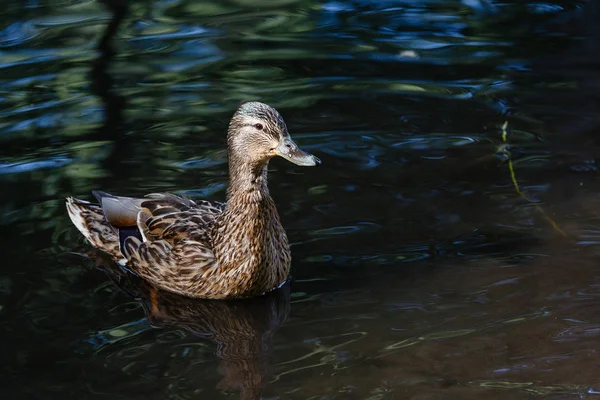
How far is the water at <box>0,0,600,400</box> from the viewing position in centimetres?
651

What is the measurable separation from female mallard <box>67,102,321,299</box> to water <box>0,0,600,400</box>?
160 mm

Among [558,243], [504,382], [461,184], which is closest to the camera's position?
[504,382]

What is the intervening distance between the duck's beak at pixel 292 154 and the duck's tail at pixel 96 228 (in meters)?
1.65

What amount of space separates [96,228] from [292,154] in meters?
1.86

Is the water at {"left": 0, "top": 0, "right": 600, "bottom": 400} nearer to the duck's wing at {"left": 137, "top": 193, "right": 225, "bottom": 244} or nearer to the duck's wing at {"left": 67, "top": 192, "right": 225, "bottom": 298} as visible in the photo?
the duck's wing at {"left": 67, "top": 192, "right": 225, "bottom": 298}

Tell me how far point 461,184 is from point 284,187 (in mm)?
1454

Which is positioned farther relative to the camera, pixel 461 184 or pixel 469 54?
pixel 469 54

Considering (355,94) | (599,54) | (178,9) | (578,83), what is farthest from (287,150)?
(178,9)

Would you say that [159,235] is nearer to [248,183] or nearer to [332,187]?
[248,183]

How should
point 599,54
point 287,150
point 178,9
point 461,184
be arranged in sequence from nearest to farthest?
point 287,150 → point 461,184 → point 599,54 → point 178,9

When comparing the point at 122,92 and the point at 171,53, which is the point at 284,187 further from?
the point at 171,53

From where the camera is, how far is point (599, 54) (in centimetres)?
1161

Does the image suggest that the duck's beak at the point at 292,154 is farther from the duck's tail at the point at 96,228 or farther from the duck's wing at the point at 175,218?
the duck's tail at the point at 96,228

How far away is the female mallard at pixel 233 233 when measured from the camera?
284 inches
